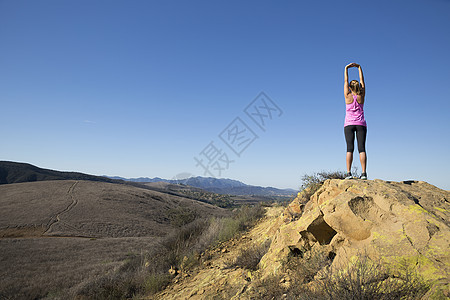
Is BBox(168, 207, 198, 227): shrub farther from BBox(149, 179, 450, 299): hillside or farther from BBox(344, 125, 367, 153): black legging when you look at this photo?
BBox(344, 125, 367, 153): black legging

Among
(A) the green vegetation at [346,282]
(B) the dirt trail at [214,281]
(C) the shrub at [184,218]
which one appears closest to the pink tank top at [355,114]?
(A) the green vegetation at [346,282]

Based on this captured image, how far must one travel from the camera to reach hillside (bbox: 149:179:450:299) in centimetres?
257

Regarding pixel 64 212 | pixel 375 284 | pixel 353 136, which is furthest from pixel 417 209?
pixel 64 212

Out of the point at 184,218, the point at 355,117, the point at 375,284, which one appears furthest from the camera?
the point at 184,218

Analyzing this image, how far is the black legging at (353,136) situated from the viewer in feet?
16.4

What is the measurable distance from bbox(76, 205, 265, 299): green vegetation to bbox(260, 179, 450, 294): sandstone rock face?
10.2 ft

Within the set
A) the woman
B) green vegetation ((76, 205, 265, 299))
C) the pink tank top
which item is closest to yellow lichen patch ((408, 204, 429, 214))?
the woman

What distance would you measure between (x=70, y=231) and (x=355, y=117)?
87.6ft

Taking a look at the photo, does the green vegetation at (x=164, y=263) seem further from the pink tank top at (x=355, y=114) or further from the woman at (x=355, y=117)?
the pink tank top at (x=355, y=114)

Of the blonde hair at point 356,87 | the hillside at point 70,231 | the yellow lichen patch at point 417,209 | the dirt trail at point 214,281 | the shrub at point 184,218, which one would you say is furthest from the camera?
the shrub at point 184,218

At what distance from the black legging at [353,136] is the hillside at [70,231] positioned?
9.05 metres

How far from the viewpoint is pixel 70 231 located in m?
22.4

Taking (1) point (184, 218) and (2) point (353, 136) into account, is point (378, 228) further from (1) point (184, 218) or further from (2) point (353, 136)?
(1) point (184, 218)

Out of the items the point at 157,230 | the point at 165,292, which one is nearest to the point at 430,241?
the point at 165,292
